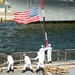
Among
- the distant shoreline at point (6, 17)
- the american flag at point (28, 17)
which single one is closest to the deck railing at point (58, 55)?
the american flag at point (28, 17)

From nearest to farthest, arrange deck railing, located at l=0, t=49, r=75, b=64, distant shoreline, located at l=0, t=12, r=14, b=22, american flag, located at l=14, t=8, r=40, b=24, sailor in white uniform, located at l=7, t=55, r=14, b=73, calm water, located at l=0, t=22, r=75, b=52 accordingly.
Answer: sailor in white uniform, located at l=7, t=55, r=14, b=73 → american flag, located at l=14, t=8, r=40, b=24 → deck railing, located at l=0, t=49, r=75, b=64 → calm water, located at l=0, t=22, r=75, b=52 → distant shoreline, located at l=0, t=12, r=14, b=22

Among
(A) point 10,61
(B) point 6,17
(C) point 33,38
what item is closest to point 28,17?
(A) point 10,61

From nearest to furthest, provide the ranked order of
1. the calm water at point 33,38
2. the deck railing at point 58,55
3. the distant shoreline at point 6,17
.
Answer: the deck railing at point 58,55 → the calm water at point 33,38 → the distant shoreline at point 6,17

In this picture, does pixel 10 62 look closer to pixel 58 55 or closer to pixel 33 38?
pixel 58 55

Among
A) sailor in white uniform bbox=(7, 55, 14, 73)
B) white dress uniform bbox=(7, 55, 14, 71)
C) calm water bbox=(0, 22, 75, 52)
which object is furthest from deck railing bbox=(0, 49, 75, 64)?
calm water bbox=(0, 22, 75, 52)

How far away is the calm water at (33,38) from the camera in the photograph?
6203cm

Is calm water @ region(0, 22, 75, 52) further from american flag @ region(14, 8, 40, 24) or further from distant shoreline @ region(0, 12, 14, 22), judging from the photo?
american flag @ region(14, 8, 40, 24)

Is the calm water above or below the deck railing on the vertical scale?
below

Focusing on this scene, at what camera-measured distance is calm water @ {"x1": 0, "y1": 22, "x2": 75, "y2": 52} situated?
6203cm

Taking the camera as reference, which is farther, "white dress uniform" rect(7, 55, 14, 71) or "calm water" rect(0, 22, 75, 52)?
"calm water" rect(0, 22, 75, 52)

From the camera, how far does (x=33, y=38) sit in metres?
71.8

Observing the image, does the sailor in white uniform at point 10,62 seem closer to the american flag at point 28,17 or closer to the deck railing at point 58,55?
the deck railing at point 58,55

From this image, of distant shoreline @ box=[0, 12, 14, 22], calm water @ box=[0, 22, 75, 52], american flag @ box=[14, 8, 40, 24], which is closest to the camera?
american flag @ box=[14, 8, 40, 24]

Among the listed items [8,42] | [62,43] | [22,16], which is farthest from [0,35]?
[22,16]
